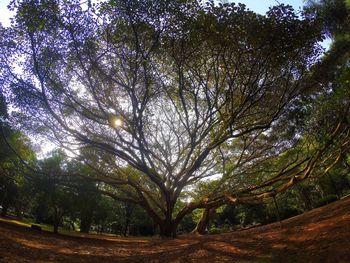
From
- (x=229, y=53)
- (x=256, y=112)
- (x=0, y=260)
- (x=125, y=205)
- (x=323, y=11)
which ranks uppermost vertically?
(x=323, y=11)

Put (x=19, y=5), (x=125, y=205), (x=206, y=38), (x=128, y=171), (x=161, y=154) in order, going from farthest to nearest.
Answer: (x=125, y=205) < (x=128, y=171) < (x=161, y=154) < (x=206, y=38) < (x=19, y=5)

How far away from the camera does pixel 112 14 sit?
10.7 meters

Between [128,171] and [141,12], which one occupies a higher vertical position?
[141,12]

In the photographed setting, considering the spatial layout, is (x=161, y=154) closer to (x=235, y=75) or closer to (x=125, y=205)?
(x=235, y=75)

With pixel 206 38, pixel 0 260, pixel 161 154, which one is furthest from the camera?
pixel 161 154

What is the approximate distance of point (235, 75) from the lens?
41.7 feet

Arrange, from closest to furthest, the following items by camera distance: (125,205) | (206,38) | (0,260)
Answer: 1. (0,260)
2. (206,38)
3. (125,205)

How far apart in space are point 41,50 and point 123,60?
335cm

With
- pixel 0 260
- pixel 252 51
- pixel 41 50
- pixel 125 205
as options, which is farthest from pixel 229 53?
pixel 125 205

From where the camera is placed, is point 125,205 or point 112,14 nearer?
point 112,14

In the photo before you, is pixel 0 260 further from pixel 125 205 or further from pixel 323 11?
pixel 125 205

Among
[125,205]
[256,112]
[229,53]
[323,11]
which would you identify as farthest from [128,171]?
[125,205]

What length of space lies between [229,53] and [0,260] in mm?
10374

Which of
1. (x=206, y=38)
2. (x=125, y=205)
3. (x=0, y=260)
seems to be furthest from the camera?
(x=125, y=205)
